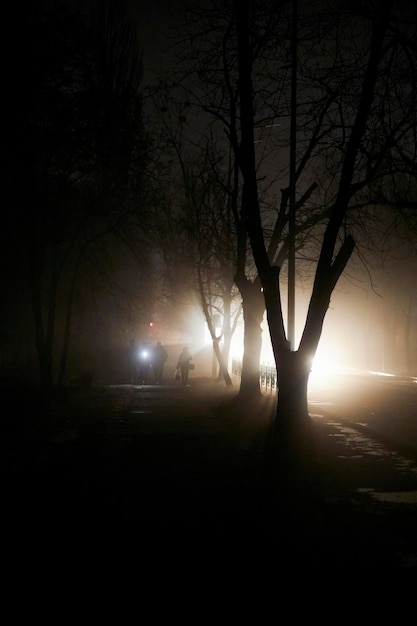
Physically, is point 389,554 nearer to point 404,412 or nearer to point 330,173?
point 330,173

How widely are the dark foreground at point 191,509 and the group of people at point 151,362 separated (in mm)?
21294

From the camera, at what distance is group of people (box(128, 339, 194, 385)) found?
36.3 meters

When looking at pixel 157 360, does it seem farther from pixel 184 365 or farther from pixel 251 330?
pixel 251 330

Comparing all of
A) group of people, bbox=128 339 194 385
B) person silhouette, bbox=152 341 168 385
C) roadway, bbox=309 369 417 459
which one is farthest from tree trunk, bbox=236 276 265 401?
person silhouette, bbox=152 341 168 385

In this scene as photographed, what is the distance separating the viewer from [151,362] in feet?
124

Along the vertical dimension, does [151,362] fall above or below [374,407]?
above

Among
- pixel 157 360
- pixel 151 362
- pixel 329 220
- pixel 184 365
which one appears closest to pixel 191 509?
pixel 329 220

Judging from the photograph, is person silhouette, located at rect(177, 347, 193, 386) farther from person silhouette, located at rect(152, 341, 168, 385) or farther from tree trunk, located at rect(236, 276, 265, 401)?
tree trunk, located at rect(236, 276, 265, 401)

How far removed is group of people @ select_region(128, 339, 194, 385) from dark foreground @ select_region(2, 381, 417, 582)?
21.3 m

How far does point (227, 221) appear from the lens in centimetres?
3073

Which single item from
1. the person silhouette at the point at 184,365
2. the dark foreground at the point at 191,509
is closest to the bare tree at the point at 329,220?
the dark foreground at the point at 191,509

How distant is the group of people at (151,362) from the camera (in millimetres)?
36297

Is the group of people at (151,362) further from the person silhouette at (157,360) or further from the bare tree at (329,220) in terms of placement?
the bare tree at (329,220)

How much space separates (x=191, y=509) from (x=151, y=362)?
30.2 m
